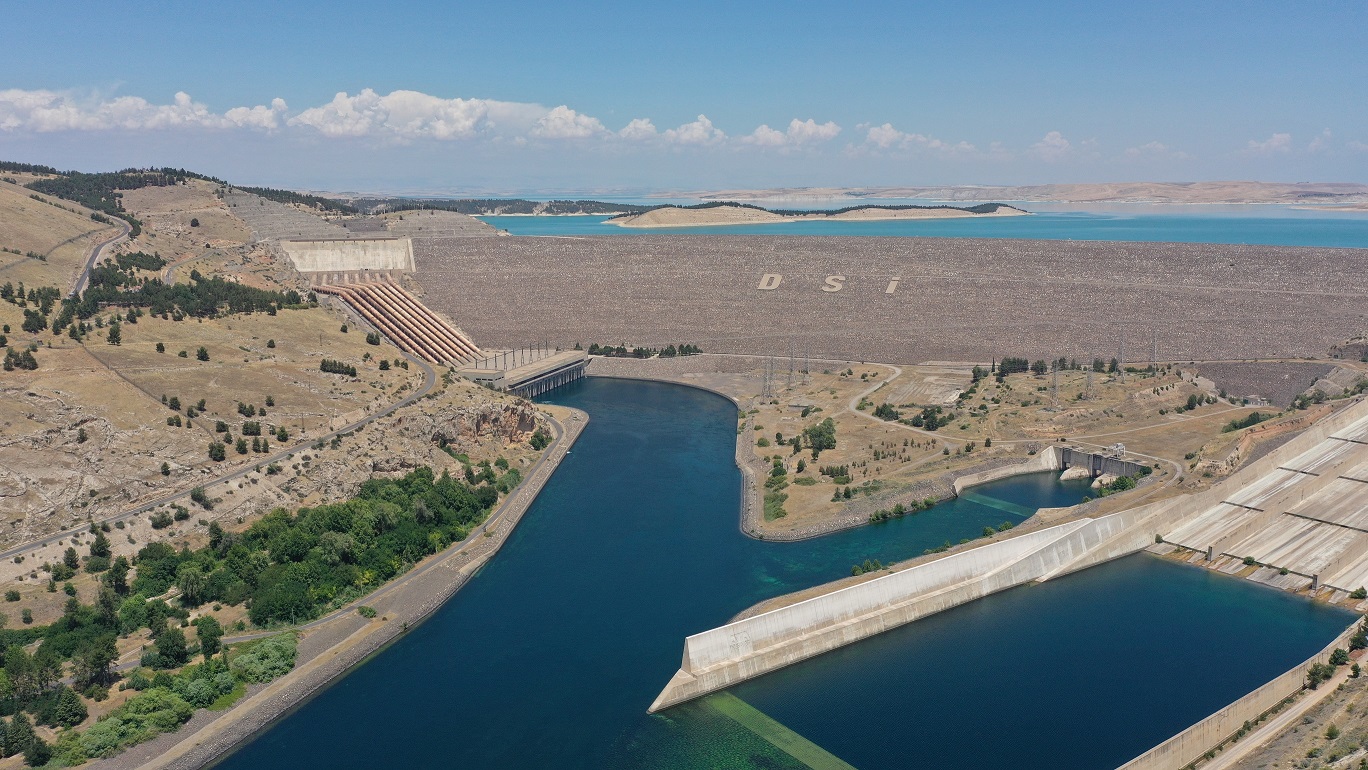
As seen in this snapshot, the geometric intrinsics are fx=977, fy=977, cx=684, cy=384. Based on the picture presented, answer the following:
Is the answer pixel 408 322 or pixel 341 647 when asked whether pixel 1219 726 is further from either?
pixel 408 322

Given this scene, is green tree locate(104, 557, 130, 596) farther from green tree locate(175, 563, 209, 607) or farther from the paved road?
the paved road

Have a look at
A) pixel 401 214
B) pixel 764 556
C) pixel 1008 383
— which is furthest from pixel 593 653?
pixel 401 214

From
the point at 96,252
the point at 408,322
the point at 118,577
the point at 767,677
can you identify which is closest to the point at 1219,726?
the point at 767,677

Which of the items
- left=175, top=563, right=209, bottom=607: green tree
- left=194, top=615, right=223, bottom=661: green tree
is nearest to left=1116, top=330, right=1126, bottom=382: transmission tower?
left=175, top=563, right=209, bottom=607: green tree

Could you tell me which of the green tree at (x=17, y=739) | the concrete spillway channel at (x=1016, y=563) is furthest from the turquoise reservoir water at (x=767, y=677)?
the green tree at (x=17, y=739)

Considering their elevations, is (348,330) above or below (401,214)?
below

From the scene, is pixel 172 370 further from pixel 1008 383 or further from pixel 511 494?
pixel 1008 383
